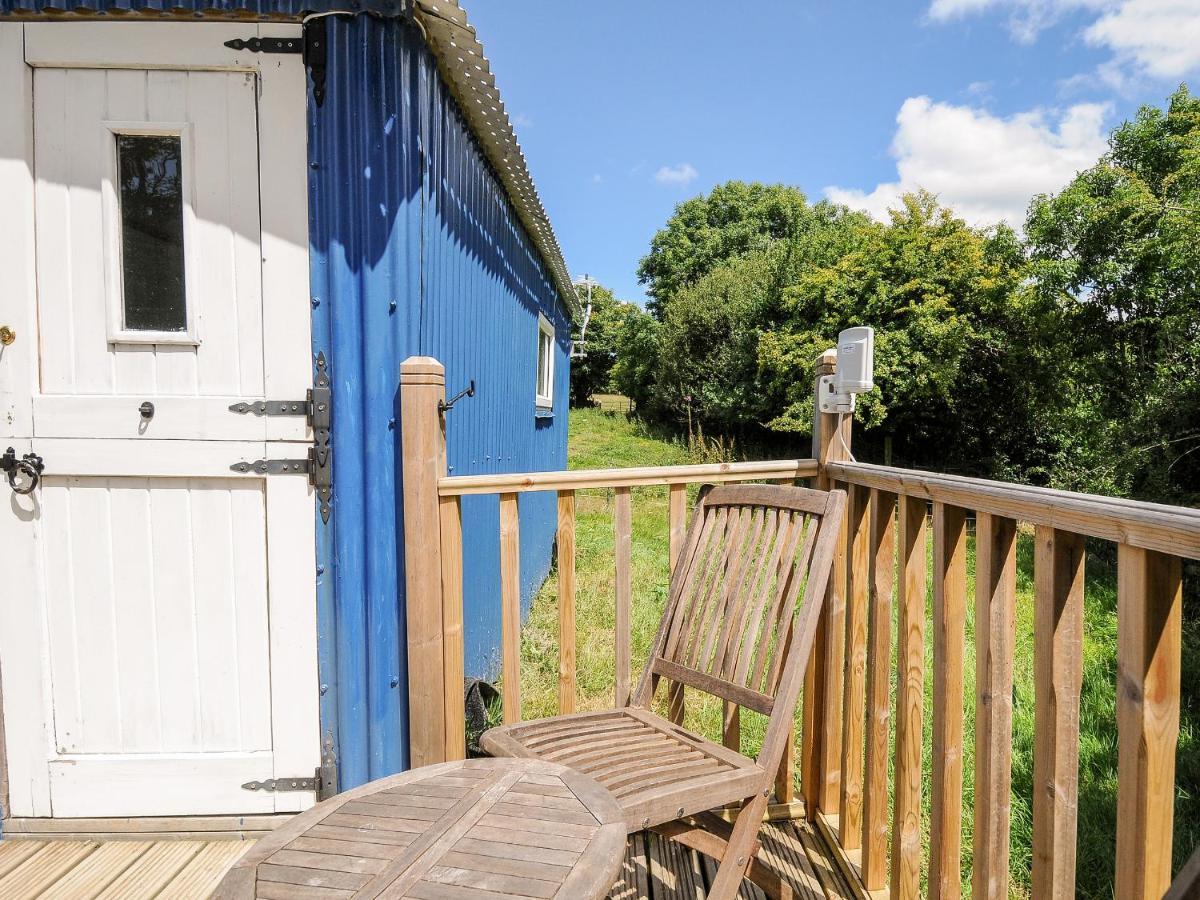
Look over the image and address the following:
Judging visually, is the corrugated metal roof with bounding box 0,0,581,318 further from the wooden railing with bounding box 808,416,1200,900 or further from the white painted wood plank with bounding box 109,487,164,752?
the wooden railing with bounding box 808,416,1200,900

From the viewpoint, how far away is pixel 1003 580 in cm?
144

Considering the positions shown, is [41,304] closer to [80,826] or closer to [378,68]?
[378,68]

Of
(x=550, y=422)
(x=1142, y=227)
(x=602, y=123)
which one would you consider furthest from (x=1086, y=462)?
(x=602, y=123)

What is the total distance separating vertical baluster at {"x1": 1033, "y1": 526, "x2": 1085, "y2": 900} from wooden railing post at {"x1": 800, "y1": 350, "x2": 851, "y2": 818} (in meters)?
1.03

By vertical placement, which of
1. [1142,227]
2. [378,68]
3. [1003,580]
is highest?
[1142,227]

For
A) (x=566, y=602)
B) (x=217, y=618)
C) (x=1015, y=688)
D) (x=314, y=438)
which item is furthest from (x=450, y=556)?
(x=1015, y=688)

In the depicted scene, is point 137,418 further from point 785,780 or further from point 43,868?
point 785,780

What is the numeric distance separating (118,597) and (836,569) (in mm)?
2266

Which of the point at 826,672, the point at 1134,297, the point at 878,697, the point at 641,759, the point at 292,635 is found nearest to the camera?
the point at 641,759

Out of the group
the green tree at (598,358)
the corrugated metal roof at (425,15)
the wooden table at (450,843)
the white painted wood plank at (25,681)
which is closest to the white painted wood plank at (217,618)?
the white painted wood plank at (25,681)

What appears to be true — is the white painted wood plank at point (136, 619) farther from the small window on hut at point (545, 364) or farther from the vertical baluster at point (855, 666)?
the small window on hut at point (545, 364)

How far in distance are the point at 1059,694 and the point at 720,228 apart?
2993 cm

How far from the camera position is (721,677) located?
2.04m

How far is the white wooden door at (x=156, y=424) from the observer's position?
215cm
